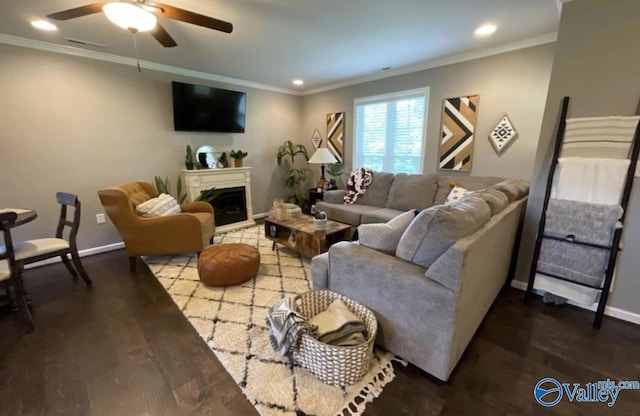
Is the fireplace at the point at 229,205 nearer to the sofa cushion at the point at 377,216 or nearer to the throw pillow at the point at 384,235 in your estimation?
the sofa cushion at the point at 377,216

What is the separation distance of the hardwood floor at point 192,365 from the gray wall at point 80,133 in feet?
4.69

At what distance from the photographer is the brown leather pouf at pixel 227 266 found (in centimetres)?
248

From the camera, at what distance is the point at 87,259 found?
3.31 m

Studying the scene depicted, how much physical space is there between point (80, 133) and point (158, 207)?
1418mm

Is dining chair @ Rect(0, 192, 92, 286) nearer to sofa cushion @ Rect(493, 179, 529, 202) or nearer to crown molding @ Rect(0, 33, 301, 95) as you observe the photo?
crown molding @ Rect(0, 33, 301, 95)

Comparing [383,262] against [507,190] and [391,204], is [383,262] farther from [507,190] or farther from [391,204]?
[391,204]

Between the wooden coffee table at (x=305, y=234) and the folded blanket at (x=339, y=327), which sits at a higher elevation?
the wooden coffee table at (x=305, y=234)

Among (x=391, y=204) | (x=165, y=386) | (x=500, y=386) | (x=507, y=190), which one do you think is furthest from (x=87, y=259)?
(x=507, y=190)

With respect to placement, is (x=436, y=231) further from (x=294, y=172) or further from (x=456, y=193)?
(x=294, y=172)

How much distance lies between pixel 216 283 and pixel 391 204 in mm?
2613

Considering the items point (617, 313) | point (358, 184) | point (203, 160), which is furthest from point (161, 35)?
point (617, 313)

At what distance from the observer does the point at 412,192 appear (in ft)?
12.2

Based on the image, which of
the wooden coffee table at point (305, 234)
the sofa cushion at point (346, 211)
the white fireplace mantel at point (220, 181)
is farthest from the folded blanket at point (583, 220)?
the white fireplace mantel at point (220, 181)

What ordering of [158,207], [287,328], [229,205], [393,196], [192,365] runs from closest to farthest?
[287,328], [192,365], [158,207], [393,196], [229,205]
